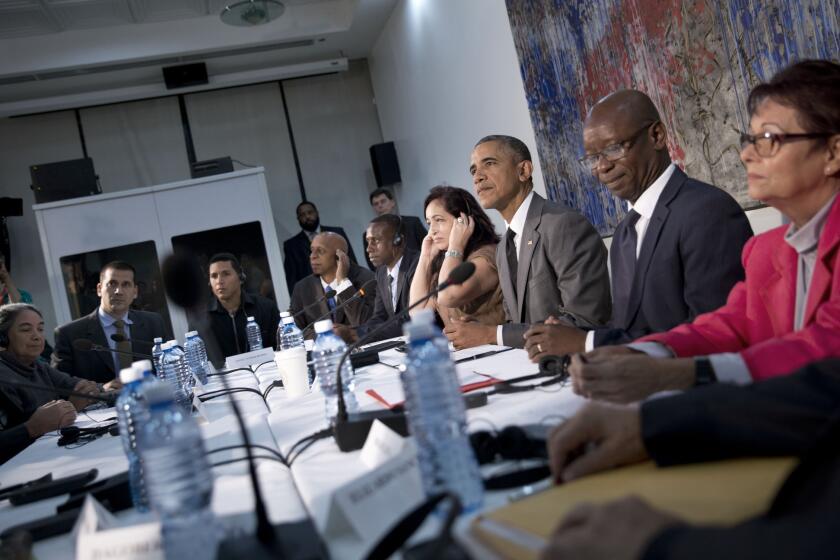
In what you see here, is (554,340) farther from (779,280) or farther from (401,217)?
(401,217)

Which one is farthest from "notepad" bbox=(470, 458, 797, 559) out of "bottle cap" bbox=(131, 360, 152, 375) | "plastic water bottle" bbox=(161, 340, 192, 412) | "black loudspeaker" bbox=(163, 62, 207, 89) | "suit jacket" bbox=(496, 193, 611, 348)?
"black loudspeaker" bbox=(163, 62, 207, 89)

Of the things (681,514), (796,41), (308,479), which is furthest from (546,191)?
(681,514)

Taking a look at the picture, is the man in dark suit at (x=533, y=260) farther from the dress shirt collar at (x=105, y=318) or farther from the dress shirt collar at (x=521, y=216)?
the dress shirt collar at (x=105, y=318)

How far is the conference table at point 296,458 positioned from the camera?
36.3 inches

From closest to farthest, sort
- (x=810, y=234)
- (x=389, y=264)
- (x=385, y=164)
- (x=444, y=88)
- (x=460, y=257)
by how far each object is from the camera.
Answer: (x=810, y=234)
(x=460, y=257)
(x=389, y=264)
(x=444, y=88)
(x=385, y=164)

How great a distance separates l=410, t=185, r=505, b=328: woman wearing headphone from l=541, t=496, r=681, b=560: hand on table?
221 cm

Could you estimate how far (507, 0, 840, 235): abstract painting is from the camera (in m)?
2.32

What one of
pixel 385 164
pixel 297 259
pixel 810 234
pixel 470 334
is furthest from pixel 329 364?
pixel 385 164

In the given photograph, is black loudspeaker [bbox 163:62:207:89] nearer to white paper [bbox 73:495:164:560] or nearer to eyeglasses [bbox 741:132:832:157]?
eyeglasses [bbox 741:132:832:157]

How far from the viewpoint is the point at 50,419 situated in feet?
8.38

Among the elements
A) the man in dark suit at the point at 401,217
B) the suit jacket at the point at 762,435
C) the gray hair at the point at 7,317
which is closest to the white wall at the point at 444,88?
the man in dark suit at the point at 401,217

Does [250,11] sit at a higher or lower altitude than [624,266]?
higher

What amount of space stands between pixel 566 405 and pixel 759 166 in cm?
62

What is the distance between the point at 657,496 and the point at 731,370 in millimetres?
565
